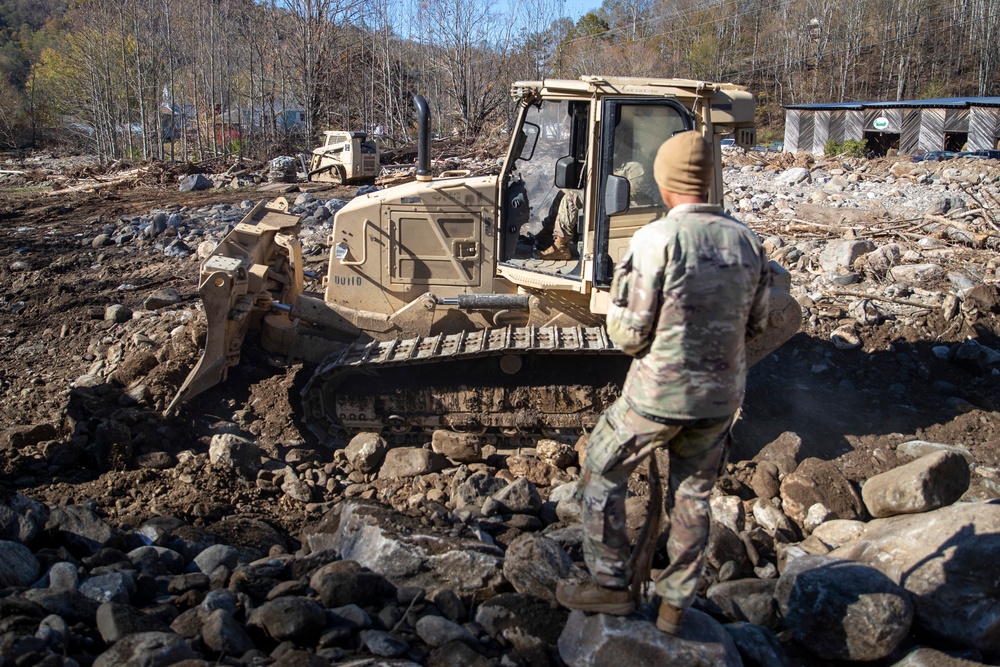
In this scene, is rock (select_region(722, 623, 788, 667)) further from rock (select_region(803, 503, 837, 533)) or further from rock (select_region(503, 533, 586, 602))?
→ rock (select_region(803, 503, 837, 533))

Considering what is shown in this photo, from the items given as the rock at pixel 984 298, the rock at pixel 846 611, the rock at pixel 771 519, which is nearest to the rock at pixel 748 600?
the rock at pixel 846 611

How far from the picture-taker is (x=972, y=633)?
11.4 feet

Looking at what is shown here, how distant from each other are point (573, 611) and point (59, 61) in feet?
142

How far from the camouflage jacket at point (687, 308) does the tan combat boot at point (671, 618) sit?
0.75 metres

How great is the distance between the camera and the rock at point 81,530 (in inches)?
171

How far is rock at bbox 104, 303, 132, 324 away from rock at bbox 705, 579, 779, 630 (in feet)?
21.6

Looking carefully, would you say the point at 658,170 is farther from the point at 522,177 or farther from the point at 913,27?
the point at 913,27

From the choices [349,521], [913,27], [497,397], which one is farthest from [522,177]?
[913,27]

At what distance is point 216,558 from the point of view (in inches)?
171

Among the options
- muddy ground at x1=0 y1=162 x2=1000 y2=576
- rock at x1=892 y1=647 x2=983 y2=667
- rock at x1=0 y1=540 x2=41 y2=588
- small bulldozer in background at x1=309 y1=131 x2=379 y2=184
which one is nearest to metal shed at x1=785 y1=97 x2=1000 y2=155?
small bulldozer in background at x1=309 y1=131 x2=379 y2=184

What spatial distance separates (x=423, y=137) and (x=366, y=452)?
241cm

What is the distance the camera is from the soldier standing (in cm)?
297

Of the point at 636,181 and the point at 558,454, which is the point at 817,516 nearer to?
the point at 558,454

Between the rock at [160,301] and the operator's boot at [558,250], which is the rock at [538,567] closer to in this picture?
the operator's boot at [558,250]
